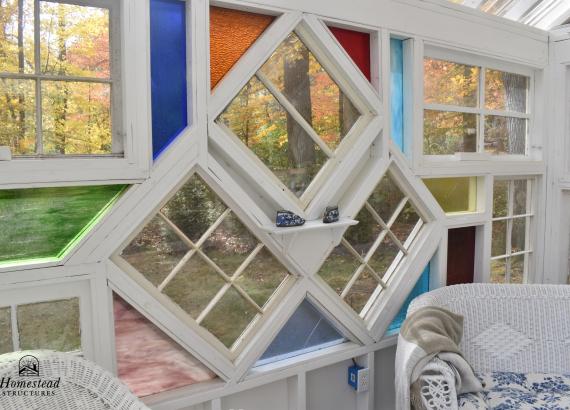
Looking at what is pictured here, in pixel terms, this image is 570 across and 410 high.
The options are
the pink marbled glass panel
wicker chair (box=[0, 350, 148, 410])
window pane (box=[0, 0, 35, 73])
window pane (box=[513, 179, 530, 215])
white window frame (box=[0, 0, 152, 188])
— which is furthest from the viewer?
window pane (box=[513, 179, 530, 215])

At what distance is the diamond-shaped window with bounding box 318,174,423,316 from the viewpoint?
239 centimetres


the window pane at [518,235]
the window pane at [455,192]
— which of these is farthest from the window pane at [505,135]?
the window pane at [518,235]

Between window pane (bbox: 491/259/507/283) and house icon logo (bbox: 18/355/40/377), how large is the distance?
277cm

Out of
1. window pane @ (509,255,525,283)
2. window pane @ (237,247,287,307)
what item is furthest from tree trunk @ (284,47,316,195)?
window pane @ (509,255,525,283)

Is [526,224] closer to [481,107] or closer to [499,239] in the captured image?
[499,239]

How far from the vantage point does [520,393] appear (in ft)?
7.20

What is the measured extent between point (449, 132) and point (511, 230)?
3.22 ft

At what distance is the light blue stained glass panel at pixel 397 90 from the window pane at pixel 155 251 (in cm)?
133

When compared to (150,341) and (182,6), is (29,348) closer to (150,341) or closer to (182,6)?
(150,341)

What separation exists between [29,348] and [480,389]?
5.96 feet

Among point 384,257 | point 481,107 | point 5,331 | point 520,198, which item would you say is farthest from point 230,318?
point 520,198

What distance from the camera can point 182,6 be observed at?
1838 mm

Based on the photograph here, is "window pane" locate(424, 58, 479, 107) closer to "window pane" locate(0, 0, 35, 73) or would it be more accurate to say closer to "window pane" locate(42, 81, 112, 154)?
"window pane" locate(42, 81, 112, 154)

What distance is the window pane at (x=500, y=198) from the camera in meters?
3.13
